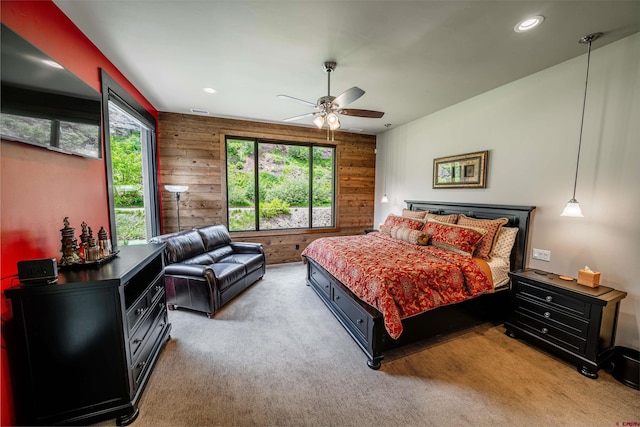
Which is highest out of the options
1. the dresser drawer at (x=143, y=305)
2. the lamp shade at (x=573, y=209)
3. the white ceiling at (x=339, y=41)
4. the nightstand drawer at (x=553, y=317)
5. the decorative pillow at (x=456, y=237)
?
the white ceiling at (x=339, y=41)

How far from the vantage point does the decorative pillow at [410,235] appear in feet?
10.6

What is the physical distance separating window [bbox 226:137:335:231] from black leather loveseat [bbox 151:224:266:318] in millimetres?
846

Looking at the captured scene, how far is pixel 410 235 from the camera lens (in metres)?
3.41

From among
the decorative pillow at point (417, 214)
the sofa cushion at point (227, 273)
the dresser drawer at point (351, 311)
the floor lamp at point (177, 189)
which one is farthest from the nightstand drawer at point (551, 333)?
the floor lamp at point (177, 189)

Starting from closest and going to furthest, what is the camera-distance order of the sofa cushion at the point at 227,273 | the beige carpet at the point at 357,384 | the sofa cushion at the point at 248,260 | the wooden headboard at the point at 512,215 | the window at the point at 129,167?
the beige carpet at the point at 357,384 → the window at the point at 129,167 → the wooden headboard at the point at 512,215 → the sofa cushion at the point at 227,273 → the sofa cushion at the point at 248,260

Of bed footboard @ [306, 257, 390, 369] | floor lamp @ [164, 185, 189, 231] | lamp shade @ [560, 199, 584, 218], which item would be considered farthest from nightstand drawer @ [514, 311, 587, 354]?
floor lamp @ [164, 185, 189, 231]

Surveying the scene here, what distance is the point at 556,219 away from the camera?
8.52ft

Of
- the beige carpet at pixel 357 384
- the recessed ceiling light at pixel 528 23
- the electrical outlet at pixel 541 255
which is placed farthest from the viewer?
the electrical outlet at pixel 541 255

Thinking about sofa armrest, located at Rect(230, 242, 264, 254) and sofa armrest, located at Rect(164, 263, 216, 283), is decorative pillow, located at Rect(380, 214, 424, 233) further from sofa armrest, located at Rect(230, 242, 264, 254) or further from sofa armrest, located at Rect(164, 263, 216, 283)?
sofa armrest, located at Rect(164, 263, 216, 283)

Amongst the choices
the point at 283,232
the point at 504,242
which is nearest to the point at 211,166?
the point at 283,232

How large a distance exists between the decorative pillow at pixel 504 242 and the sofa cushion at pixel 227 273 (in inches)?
130

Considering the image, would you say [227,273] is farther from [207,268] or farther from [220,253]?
[220,253]

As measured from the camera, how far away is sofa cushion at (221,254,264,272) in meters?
3.65

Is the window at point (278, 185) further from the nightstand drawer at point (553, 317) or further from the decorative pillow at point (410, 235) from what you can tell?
the nightstand drawer at point (553, 317)
